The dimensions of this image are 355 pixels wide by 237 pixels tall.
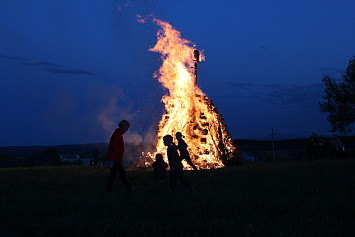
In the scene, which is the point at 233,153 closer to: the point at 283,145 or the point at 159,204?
the point at 159,204

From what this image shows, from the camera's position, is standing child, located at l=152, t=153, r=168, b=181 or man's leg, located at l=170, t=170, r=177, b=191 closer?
man's leg, located at l=170, t=170, r=177, b=191

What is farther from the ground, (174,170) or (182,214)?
(174,170)

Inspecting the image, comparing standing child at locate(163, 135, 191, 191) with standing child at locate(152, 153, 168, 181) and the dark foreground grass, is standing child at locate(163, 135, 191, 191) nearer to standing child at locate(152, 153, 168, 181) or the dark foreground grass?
the dark foreground grass

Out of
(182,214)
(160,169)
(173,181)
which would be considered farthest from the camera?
(160,169)

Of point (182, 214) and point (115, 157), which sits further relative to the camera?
point (115, 157)

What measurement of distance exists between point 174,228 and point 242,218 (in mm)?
1362

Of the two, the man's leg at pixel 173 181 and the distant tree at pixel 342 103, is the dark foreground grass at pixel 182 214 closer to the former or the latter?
the man's leg at pixel 173 181

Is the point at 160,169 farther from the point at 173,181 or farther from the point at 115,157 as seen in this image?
the point at 115,157

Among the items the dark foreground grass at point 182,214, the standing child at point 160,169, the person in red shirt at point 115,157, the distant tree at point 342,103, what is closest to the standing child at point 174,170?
the dark foreground grass at point 182,214

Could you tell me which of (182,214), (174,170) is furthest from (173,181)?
(182,214)

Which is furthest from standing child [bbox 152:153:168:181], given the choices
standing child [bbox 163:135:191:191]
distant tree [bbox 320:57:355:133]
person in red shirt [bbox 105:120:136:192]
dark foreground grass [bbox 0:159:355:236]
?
distant tree [bbox 320:57:355:133]

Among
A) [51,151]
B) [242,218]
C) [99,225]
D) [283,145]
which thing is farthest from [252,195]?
[283,145]

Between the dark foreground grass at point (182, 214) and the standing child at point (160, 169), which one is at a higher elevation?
the standing child at point (160, 169)

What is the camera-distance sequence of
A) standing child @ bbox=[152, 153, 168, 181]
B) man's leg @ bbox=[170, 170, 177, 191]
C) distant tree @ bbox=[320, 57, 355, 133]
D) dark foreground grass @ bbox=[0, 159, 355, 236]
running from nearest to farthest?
dark foreground grass @ bbox=[0, 159, 355, 236] → man's leg @ bbox=[170, 170, 177, 191] → standing child @ bbox=[152, 153, 168, 181] → distant tree @ bbox=[320, 57, 355, 133]
